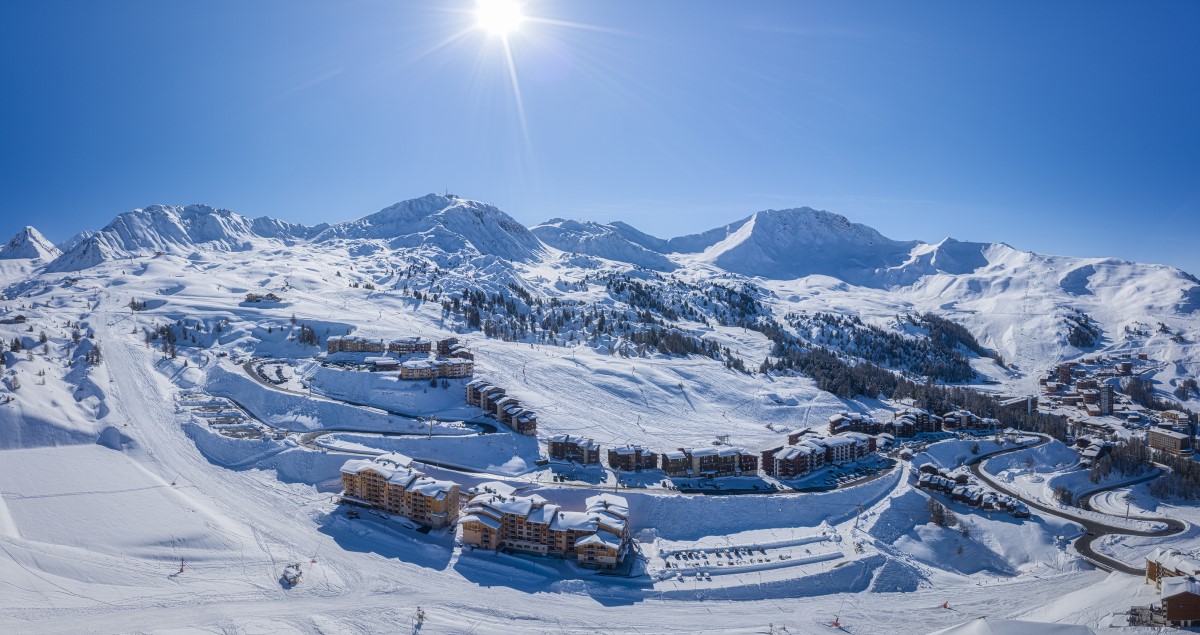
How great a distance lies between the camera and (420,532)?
40219 mm

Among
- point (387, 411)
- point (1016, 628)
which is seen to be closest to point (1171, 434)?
point (1016, 628)

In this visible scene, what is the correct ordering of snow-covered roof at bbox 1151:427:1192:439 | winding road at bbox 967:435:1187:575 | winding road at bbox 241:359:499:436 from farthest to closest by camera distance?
snow-covered roof at bbox 1151:427:1192:439, winding road at bbox 241:359:499:436, winding road at bbox 967:435:1187:575

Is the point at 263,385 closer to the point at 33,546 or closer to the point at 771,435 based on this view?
the point at 33,546

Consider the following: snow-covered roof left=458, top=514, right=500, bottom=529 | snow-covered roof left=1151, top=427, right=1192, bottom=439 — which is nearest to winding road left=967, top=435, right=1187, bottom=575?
snow-covered roof left=1151, top=427, right=1192, bottom=439

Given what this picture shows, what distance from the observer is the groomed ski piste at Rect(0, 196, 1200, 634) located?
3106 centimetres

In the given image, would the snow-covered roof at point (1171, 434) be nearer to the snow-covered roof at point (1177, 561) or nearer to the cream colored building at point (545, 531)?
the snow-covered roof at point (1177, 561)

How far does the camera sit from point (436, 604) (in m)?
31.8

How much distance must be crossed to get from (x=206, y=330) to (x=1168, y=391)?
16541 cm

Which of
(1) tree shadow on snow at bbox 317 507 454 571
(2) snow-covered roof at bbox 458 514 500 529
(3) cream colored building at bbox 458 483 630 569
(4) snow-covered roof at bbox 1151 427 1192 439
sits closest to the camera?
(1) tree shadow on snow at bbox 317 507 454 571

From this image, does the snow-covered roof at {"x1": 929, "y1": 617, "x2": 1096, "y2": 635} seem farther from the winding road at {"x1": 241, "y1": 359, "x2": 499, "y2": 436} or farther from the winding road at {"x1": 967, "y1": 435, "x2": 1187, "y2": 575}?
the winding road at {"x1": 241, "y1": 359, "x2": 499, "y2": 436}

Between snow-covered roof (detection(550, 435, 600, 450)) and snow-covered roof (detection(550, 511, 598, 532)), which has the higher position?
snow-covered roof (detection(550, 435, 600, 450))

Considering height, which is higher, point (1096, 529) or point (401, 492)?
point (401, 492)

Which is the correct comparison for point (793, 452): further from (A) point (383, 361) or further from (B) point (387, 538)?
(A) point (383, 361)

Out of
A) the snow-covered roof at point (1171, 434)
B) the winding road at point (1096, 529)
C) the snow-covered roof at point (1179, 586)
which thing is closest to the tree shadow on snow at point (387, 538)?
the snow-covered roof at point (1179, 586)
